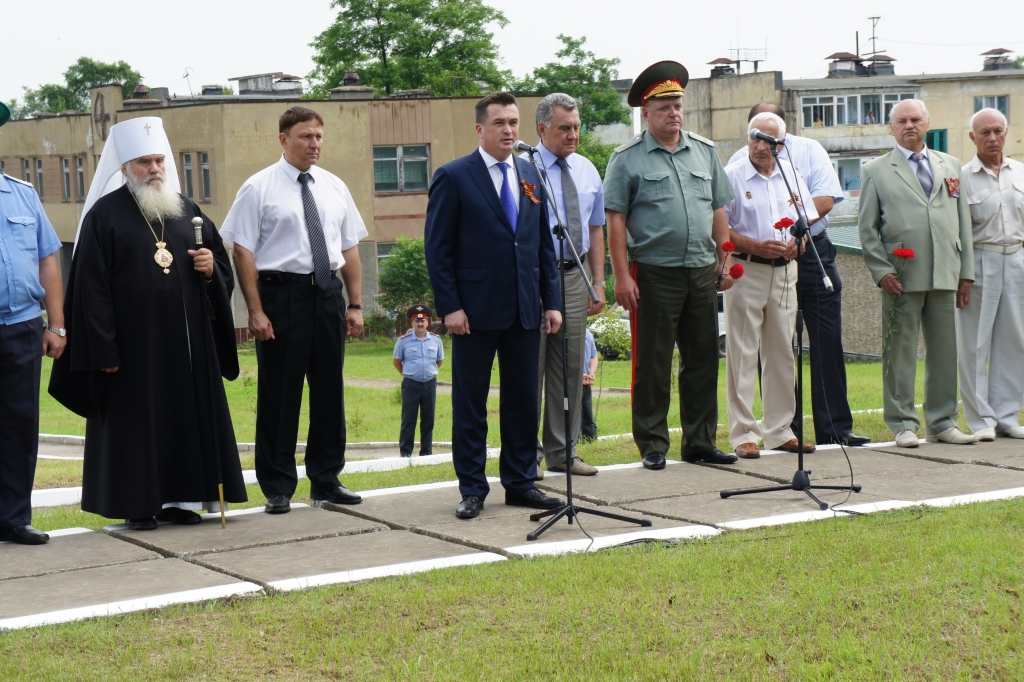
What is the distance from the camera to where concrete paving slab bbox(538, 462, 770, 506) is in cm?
765

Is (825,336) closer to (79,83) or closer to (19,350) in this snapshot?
(19,350)

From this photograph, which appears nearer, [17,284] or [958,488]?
[17,284]

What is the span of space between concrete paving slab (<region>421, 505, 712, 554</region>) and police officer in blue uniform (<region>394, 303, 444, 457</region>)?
9.06 meters

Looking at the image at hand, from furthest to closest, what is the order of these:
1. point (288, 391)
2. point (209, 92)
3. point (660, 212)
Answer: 1. point (209, 92)
2. point (660, 212)
3. point (288, 391)

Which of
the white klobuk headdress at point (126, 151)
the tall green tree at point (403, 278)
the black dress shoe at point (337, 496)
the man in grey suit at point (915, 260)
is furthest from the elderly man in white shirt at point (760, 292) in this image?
the tall green tree at point (403, 278)

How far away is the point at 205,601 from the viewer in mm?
5387

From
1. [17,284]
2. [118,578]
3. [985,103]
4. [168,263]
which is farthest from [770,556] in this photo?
[985,103]

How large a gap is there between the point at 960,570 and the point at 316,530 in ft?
10.9

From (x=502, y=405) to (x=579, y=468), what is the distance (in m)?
1.17

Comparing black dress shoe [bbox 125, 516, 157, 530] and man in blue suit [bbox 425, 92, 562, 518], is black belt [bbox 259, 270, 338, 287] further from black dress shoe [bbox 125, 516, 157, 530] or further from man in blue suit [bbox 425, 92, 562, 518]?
black dress shoe [bbox 125, 516, 157, 530]

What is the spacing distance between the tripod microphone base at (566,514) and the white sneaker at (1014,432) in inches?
166

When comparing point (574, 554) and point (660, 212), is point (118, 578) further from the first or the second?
point (660, 212)

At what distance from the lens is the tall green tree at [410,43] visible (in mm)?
64562

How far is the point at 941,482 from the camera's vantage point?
7.86m
